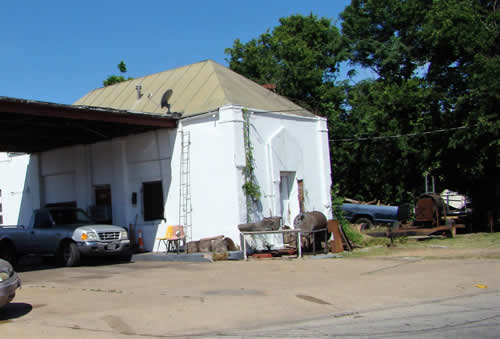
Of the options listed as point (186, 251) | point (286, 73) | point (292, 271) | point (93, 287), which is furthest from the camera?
point (286, 73)

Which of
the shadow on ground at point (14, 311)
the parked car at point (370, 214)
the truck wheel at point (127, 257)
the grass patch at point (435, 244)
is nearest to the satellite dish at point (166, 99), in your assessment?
the truck wheel at point (127, 257)

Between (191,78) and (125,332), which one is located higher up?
(191,78)

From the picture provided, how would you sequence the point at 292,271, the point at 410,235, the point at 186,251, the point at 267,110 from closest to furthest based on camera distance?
the point at 292,271 < the point at 186,251 < the point at 267,110 < the point at 410,235

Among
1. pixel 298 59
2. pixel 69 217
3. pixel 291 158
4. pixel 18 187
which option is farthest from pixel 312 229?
pixel 298 59

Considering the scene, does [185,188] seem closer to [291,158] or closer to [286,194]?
[286,194]

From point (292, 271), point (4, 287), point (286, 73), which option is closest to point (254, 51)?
point (286, 73)

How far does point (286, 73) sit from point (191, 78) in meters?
15.1

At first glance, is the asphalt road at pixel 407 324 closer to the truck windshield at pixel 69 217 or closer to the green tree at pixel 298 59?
the truck windshield at pixel 69 217

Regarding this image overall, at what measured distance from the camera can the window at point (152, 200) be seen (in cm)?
1898

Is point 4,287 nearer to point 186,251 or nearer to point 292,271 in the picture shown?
point 292,271

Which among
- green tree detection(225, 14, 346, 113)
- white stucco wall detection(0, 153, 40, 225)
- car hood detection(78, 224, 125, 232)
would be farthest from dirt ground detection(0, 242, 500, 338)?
green tree detection(225, 14, 346, 113)

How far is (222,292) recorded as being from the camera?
1029cm

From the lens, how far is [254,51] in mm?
41438

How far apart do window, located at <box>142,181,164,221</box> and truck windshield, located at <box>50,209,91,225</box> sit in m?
2.24
